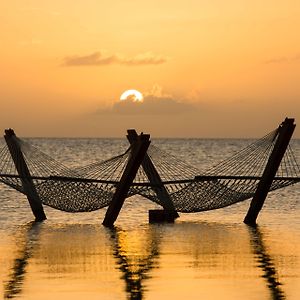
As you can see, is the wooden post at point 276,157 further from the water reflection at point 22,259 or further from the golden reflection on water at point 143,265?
the water reflection at point 22,259

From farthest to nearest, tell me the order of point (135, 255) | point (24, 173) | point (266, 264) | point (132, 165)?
point (24, 173)
point (132, 165)
point (135, 255)
point (266, 264)

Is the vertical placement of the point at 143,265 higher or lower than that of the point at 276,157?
lower

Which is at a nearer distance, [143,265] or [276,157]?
[143,265]

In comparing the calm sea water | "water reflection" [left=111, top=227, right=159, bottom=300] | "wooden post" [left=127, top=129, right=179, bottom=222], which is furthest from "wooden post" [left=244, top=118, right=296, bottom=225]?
"water reflection" [left=111, top=227, right=159, bottom=300]

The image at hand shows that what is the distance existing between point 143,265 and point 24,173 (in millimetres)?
8630

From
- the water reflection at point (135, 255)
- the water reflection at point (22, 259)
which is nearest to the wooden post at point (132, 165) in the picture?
the water reflection at point (135, 255)

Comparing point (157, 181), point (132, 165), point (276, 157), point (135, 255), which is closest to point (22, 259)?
point (135, 255)

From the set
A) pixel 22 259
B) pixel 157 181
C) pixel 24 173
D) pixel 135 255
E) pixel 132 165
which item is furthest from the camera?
pixel 24 173

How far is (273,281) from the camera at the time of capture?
1249 centimetres

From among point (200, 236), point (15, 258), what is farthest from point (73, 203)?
point (15, 258)

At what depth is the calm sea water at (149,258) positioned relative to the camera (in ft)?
38.8

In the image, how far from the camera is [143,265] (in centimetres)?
1413

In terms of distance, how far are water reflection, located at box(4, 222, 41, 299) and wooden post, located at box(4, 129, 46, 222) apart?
0.78 metres

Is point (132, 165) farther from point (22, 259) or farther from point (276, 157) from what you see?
point (22, 259)
